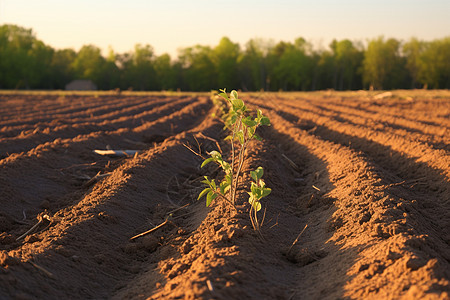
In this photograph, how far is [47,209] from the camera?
22.0ft

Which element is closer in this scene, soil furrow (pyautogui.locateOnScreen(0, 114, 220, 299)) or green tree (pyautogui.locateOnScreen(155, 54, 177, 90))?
soil furrow (pyautogui.locateOnScreen(0, 114, 220, 299))

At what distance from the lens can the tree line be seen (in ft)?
224

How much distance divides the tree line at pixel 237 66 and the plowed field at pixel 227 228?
60218 mm

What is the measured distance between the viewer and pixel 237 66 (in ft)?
260

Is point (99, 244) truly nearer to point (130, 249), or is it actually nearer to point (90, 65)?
point (130, 249)

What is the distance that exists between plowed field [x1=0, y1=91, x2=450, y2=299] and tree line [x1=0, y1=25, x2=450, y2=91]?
60.2 m

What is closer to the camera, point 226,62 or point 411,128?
point 411,128

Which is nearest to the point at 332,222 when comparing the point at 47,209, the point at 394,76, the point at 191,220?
the point at 191,220

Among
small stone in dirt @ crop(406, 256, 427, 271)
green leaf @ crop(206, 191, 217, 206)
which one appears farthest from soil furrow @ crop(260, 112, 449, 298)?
green leaf @ crop(206, 191, 217, 206)

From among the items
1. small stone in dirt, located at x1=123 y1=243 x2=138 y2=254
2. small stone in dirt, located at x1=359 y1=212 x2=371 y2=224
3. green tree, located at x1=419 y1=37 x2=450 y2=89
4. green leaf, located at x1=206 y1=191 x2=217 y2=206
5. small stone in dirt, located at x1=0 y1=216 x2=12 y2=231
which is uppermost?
green tree, located at x1=419 y1=37 x2=450 y2=89

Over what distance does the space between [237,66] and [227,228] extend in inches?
2998

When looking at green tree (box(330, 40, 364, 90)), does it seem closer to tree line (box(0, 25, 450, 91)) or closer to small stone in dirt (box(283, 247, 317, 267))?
tree line (box(0, 25, 450, 91))

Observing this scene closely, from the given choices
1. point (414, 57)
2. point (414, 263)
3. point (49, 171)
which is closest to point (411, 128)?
point (49, 171)

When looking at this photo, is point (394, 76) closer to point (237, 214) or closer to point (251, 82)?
point (251, 82)
